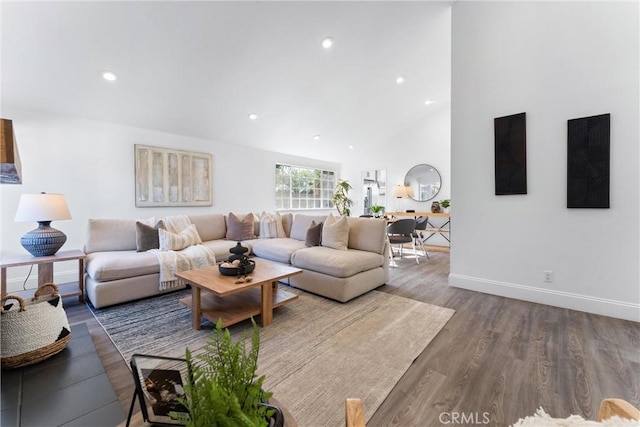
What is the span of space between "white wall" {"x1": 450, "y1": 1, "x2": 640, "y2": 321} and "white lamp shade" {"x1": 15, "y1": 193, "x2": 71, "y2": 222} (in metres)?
4.54

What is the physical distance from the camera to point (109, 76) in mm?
3014

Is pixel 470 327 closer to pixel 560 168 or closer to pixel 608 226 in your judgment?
pixel 608 226

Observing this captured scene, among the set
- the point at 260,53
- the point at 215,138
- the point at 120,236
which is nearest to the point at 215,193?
the point at 215,138

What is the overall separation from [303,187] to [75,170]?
14.8 ft

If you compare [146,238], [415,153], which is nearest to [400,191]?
[415,153]

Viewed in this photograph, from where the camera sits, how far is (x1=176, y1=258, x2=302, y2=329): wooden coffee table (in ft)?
6.91

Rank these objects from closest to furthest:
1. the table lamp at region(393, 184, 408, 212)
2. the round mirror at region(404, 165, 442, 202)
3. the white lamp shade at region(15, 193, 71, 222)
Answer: the white lamp shade at region(15, 193, 71, 222) < the round mirror at region(404, 165, 442, 202) < the table lamp at region(393, 184, 408, 212)

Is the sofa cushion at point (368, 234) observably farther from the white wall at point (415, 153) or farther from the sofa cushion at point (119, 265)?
the white wall at point (415, 153)

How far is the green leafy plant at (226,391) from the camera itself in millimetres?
549

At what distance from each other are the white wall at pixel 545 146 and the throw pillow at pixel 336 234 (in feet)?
4.61

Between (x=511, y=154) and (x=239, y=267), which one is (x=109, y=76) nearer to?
(x=239, y=267)

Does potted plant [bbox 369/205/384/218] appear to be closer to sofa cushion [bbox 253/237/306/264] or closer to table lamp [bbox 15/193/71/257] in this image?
sofa cushion [bbox 253/237/306/264]

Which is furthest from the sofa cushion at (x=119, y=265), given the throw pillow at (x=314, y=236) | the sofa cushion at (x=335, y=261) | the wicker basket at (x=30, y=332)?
the throw pillow at (x=314, y=236)

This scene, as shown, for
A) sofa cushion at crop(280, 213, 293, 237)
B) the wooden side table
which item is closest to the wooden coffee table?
the wooden side table
